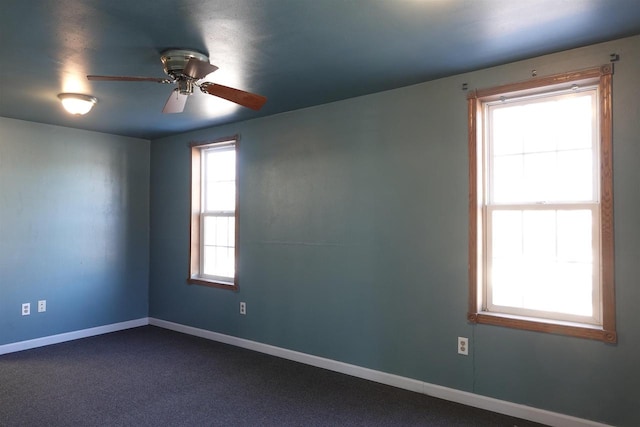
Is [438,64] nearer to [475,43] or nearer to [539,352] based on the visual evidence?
[475,43]

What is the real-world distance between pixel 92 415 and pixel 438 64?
11.1 feet

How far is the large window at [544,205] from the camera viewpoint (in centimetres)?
264

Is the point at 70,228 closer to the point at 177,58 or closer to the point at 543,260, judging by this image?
the point at 177,58

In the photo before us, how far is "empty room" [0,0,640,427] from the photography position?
2500 millimetres

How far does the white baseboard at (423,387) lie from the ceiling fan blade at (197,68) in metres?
2.60

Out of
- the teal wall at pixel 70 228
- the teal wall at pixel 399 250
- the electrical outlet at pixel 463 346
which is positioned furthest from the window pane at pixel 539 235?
the teal wall at pixel 70 228

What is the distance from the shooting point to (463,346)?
3107 millimetres

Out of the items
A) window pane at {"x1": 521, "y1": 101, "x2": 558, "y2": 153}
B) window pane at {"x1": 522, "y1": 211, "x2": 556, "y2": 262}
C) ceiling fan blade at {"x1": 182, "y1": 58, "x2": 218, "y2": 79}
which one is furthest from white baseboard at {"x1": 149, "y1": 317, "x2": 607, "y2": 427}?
ceiling fan blade at {"x1": 182, "y1": 58, "x2": 218, "y2": 79}

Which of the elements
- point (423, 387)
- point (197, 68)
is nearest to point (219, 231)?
point (197, 68)

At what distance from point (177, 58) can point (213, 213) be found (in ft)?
8.32

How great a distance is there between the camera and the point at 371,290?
359 cm

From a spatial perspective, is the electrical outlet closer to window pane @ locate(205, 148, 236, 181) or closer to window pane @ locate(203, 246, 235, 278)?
window pane @ locate(203, 246, 235, 278)

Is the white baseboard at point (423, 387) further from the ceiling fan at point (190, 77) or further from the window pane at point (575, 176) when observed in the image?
the ceiling fan at point (190, 77)

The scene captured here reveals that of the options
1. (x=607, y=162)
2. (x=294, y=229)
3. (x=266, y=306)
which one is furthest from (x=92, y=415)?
(x=607, y=162)
